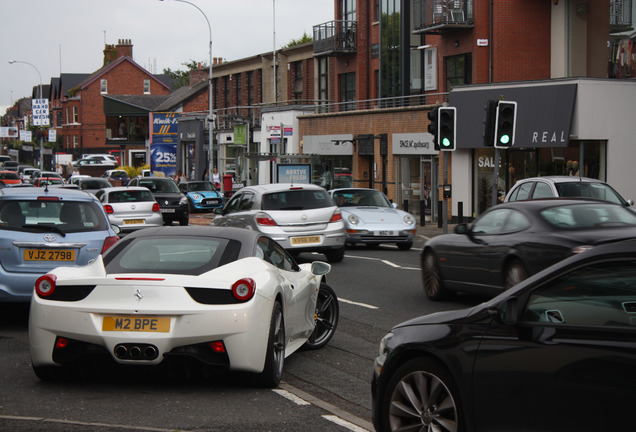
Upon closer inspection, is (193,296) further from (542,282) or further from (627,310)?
(627,310)

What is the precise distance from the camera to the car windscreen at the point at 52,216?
10.5 m

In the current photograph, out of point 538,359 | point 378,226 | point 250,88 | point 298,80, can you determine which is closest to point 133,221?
point 378,226

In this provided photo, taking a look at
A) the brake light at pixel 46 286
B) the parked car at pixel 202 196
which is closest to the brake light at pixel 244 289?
the brake light at pixel 46 286

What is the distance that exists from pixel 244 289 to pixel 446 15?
96.0ft

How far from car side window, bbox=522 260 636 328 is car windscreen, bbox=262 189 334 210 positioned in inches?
515

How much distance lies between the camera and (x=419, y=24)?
36.7m

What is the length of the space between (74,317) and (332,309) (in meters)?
3.26

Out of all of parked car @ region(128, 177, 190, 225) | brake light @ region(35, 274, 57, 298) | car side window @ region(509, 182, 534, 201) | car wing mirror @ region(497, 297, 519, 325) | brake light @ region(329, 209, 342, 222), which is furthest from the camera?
parked car @ region(128, 177, 190, 225)

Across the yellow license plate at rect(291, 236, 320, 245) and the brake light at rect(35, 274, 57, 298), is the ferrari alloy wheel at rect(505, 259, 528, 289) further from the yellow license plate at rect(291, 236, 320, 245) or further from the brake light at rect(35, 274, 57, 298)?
the yellow license plate at rect(291, 236, 320, 245)

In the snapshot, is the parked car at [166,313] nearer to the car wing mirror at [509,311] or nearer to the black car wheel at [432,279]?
the car wing mirror at [509,311]

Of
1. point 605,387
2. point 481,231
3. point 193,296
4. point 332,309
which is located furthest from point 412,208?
point 605,387

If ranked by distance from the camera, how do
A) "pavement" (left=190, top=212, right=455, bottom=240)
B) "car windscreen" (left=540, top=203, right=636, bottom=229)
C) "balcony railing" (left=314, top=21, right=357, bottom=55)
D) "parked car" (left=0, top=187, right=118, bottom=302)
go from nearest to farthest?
"parked car" (left=0, top=187, right=118, bottom=302) < "car windscreen" (left=540, top=203, right=636, bottom=229) < "pavement" (left=190, top=212, right=455, bottom=240) < "balcony railing" (left=314, top=21, right=357, bottom=55)

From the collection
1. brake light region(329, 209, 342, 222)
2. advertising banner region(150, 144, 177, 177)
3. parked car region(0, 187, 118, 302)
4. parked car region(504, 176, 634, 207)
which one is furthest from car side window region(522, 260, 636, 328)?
advertising banner region(150, 144, 177, 177)

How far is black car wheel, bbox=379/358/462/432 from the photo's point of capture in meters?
4.93
